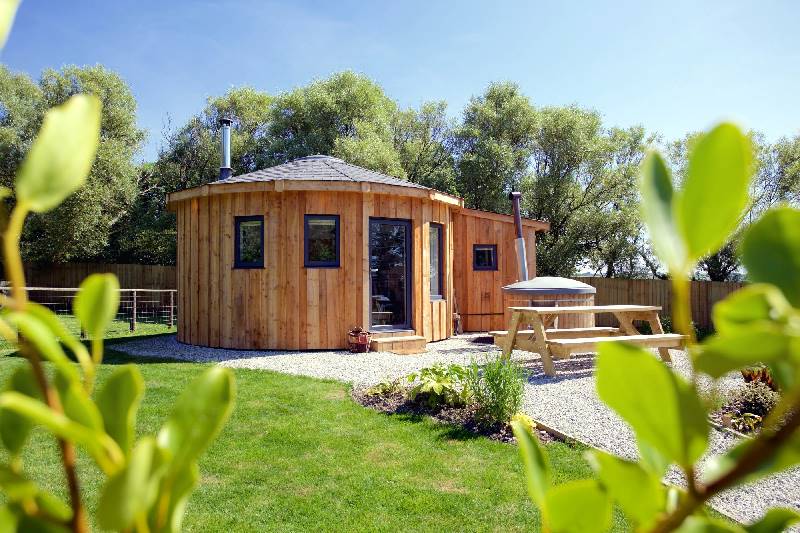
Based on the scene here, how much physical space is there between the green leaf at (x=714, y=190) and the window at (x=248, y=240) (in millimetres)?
9584

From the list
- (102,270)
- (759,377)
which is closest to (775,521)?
(759,377)

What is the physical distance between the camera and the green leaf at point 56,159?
0.27 meters

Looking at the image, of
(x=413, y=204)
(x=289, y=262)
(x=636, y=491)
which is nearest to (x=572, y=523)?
(x=636, y=491)

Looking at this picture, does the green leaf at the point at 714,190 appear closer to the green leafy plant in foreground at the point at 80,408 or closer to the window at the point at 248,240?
the green leafy plant in foreground at the point at 80,408

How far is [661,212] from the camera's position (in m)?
0.31

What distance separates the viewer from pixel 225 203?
970cm

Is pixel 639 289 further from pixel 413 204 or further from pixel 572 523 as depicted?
pixel 572 523

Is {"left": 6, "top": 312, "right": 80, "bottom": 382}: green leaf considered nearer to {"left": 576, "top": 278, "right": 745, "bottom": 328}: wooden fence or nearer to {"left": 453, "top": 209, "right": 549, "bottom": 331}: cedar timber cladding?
{"left": 453, "top": 209, "right": 549, "bottom": 331}: cedar timber cladding

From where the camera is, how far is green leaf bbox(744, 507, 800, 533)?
0.33m

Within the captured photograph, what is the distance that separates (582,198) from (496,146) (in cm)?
410

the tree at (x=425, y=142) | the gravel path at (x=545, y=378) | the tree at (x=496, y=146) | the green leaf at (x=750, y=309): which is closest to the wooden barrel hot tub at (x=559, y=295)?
the gravel path at (x=545, y=378)

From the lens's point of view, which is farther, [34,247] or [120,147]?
[120,147]

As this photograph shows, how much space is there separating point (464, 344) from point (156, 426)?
21.9 ft

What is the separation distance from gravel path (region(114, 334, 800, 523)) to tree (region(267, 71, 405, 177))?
12.7 meters
